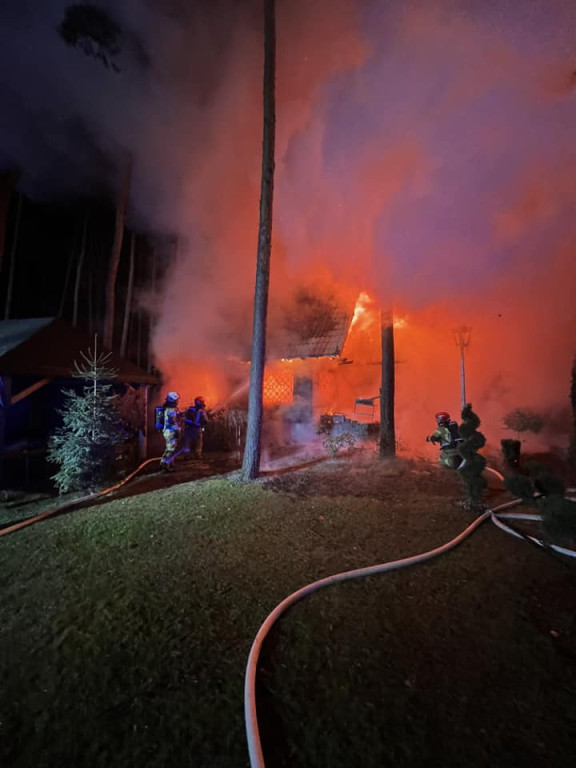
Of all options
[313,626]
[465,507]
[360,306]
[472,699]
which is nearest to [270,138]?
[360,306]

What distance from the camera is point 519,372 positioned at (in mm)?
15148

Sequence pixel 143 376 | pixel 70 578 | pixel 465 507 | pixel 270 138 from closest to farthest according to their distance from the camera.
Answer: pixel 70 578
pixel 465 507
pixel 270 138
pixel 143 376

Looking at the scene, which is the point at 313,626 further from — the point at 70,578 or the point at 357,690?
the point at 70,578

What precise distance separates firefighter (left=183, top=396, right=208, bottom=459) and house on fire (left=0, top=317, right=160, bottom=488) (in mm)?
1411

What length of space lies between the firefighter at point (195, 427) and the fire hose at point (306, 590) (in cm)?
751

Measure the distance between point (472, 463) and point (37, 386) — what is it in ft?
30.9

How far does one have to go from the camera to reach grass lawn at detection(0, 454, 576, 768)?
2162 mm

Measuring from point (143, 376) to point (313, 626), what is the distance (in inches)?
377

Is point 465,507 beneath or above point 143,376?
beneath

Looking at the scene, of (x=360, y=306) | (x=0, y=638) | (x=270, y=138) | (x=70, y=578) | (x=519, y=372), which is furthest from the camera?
(x=519, y=372)

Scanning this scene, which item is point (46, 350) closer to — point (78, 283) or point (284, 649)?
point (78, 283)

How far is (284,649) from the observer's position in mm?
2967

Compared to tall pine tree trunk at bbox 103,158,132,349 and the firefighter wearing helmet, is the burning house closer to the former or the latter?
the firefighter wearing helmet

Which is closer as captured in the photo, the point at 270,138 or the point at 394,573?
the point at 394,573
